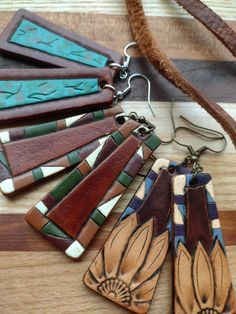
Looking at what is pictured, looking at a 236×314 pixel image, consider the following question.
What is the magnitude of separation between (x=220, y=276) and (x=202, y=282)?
0.03m

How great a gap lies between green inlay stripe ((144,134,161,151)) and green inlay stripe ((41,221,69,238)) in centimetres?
21

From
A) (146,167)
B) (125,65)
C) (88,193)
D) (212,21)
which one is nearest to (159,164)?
(146,167)

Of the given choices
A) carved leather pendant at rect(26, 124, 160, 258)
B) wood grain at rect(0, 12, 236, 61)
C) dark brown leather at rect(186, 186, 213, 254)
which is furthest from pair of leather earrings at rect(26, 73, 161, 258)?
wood grain at rect(0, 12, 236, 61)

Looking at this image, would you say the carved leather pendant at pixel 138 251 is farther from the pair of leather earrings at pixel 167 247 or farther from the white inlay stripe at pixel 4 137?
the white inlay stripe at pixel 4 137

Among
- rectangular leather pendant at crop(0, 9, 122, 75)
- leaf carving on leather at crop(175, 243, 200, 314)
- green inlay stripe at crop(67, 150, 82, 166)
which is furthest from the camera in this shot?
rectangular leather pendant at crop(0, 9, 122, 75)

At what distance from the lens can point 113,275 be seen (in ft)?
2.24

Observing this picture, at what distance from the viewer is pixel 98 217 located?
73 cm

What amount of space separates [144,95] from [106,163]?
0.61ft

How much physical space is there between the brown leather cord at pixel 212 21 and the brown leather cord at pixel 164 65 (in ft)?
0.35

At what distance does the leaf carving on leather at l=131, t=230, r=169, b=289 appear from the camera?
69cm

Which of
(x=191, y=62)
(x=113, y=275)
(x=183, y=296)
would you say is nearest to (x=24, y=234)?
(x=113, y=275)

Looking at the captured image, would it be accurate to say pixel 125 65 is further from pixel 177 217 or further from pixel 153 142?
pixel 177 217

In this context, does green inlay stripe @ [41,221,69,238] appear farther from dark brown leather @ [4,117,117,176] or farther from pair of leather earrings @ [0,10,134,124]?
pair of leather earrings @ [0,10,134,124]

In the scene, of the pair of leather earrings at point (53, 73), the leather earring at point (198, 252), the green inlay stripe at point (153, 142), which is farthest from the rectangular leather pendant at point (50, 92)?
the leather earring at point (198, 252)
